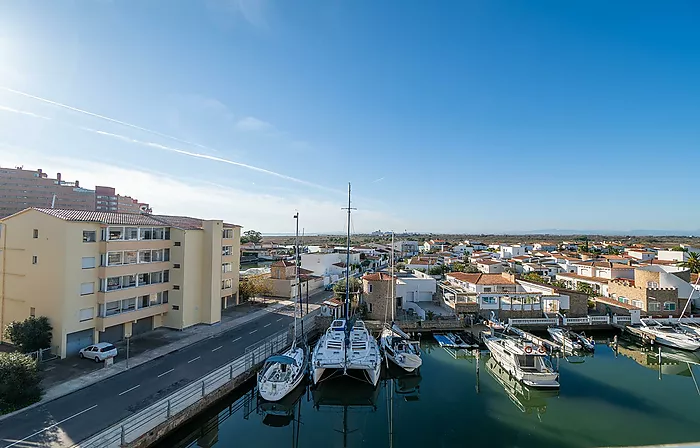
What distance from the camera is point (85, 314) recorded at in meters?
22.3

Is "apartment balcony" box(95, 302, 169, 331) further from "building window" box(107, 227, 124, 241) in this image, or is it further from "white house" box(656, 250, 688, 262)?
"white house" box(656, 250, 688, 262)

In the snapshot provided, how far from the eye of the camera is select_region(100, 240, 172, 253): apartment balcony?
23.4m

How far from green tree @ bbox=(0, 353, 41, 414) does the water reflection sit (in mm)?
23221

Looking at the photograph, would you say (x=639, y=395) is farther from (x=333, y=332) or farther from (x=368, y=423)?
(x=333, y=332)

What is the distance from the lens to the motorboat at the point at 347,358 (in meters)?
21.0

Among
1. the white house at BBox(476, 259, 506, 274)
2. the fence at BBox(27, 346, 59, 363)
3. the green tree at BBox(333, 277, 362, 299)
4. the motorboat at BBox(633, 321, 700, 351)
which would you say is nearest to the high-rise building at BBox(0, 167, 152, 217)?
the green tree at BBox(333, 277, 362, 299)

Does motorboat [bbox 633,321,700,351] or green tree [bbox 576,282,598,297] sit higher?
green tree [bbox 576,282,598,297]

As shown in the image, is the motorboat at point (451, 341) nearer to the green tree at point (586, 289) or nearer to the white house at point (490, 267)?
the green tree at point (586, 289)

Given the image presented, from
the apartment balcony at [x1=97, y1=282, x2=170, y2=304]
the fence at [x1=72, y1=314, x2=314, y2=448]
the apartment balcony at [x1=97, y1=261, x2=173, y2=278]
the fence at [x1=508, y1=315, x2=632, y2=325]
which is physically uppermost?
the apartment balcony at [x1=97, y1=261, x2=173, y2=278]

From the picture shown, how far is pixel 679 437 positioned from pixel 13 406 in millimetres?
28831

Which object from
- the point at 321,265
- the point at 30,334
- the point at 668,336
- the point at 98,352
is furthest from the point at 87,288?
the point at 668,336

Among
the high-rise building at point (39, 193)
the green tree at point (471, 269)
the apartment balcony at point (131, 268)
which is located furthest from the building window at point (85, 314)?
the high-rise building at point (39, 193)

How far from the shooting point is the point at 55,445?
12625mm

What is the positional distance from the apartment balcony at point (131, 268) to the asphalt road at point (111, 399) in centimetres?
667
